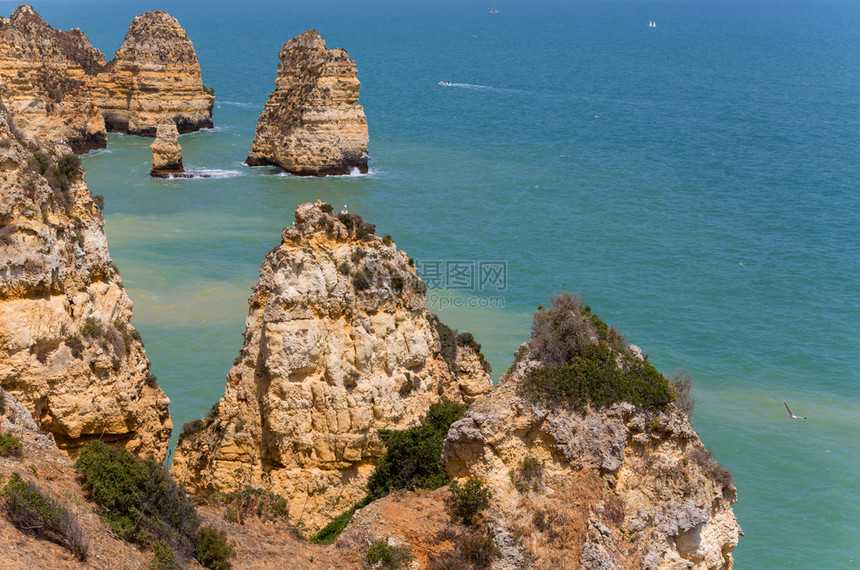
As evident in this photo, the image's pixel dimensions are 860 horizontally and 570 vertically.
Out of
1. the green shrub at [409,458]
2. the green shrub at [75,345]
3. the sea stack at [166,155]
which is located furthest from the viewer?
the sea stack at [166,155]

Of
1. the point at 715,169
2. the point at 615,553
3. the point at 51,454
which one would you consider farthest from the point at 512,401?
the point at 715,169

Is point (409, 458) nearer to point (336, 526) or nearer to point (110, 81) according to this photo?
point (336, 526)

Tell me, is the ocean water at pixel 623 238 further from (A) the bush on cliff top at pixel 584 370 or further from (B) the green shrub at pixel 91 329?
(A) the bush on cliff top at pixel 584 370

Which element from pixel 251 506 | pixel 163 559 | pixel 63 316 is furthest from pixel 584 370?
pixel 63 316

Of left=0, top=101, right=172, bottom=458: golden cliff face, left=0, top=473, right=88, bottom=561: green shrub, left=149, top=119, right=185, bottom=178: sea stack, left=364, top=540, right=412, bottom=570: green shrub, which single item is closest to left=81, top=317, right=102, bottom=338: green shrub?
left=0, top=101, right=172, bottom=458: golden cliff face

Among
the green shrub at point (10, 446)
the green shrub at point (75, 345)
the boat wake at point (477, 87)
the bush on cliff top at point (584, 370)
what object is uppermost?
the boat wake at point (477, 87)

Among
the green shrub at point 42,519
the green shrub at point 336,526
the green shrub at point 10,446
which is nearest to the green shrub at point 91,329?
the green shrub at point 10,446

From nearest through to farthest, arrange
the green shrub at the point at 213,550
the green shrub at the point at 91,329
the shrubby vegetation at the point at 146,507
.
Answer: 1. the shrubby vegetation at the point at 146,507
2. the green shrub at the point at 213,550
3. the green shrub at the point at 91,329
